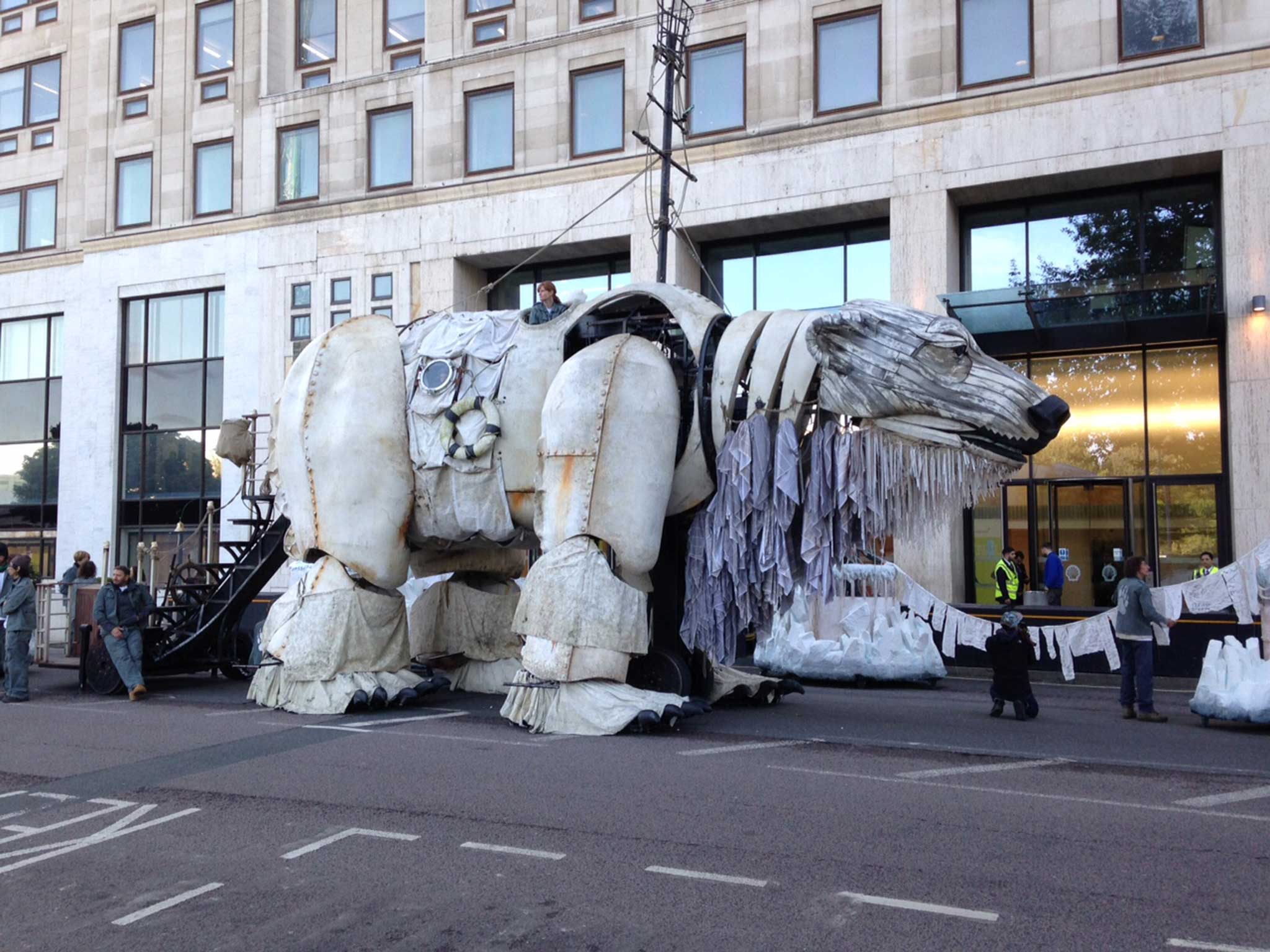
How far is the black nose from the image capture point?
8.09 metres

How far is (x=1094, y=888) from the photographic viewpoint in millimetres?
4742

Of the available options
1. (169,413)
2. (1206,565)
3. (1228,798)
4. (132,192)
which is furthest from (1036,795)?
(132,192)

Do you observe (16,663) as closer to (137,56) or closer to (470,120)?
(470,120)

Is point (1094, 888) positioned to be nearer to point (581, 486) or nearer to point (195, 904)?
point (195, 904)

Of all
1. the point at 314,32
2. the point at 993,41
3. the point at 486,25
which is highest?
the point at 314,32

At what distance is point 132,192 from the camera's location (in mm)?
26781

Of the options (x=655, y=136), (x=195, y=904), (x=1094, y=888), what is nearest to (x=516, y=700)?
(x=195, y=904)

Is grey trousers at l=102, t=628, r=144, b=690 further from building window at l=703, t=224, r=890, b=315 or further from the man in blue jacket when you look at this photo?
the man in blue jacket

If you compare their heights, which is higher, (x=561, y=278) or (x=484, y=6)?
(x=484, y=6)

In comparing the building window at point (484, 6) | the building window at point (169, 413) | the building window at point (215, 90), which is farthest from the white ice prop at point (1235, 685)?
the building window at point (215, 90)

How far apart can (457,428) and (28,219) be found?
23.9m

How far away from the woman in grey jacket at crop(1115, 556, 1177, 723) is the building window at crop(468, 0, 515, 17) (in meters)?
16.9

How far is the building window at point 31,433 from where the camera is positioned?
93.9ft

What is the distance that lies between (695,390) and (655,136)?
12683mm
